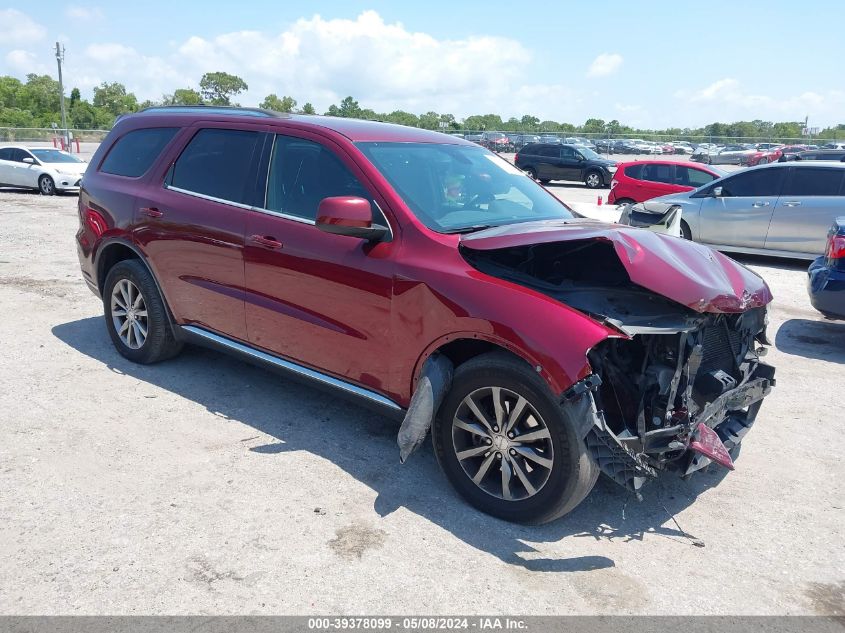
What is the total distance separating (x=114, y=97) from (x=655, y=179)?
297 ft

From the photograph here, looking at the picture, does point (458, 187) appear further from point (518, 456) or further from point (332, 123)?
point (518, 456)

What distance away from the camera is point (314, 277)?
4.08 metres

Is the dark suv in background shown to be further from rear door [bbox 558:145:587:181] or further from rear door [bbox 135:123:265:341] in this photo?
rear door [bbox 135:123:265:341]

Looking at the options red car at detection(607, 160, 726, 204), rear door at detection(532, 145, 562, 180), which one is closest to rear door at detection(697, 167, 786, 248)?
red car at detection(607, 160, 726, 204)

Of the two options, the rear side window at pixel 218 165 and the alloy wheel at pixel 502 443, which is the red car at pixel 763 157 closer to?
the rear side window at pixel 218 165

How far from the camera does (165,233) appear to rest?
197 inches

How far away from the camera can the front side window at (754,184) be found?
10.6 meters


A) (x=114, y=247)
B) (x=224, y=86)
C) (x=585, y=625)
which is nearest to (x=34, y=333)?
(x=114, y=247)

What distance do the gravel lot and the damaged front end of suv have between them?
0.42m

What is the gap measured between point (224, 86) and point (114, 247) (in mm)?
106575

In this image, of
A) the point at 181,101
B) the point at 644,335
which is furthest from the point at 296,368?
the point at 181,101

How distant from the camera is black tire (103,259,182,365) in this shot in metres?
5.21

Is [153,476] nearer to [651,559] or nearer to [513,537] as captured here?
[513,537]

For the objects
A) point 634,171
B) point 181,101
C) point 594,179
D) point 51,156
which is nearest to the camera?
point 634,171
